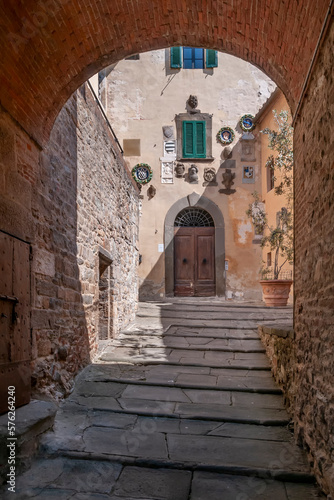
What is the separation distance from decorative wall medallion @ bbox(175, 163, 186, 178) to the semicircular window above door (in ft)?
3.38

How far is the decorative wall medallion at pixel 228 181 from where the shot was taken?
12070 mm

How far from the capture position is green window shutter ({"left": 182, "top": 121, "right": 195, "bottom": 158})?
12180 mm

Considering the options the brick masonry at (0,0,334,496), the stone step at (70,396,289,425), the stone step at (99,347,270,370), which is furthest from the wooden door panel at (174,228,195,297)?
the brick masonry at (0,0,334,496)

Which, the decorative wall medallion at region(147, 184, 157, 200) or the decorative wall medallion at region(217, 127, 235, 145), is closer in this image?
the decorative wall medallion at region(147, 184, 157, 200)

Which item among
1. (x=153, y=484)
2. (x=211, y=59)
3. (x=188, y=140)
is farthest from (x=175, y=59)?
(x=153, y=484)

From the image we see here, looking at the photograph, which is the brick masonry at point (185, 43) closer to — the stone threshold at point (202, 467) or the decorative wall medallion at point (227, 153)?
the stone threshold at point (202, 467)

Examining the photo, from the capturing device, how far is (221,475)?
3.10 m

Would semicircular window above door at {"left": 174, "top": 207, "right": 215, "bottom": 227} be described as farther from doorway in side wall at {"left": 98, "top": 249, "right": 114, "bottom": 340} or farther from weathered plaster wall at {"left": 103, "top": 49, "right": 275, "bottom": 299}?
doorway in side wall at {"left": 98, "top": 249, "right": 114, "bottom": 340}

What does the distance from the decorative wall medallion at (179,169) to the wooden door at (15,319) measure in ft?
29.1

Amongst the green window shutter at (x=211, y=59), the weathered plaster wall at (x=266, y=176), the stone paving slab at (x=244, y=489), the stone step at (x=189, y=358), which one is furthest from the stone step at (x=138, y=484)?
the green window shutter at (x=211, y=59)

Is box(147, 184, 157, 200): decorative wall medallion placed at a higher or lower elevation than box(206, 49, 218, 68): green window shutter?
lower

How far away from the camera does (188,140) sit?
12.2m

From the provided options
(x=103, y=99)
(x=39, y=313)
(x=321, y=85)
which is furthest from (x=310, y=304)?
(x=103, y=99)

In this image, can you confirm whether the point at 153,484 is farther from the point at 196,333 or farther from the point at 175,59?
the point at 175,59
